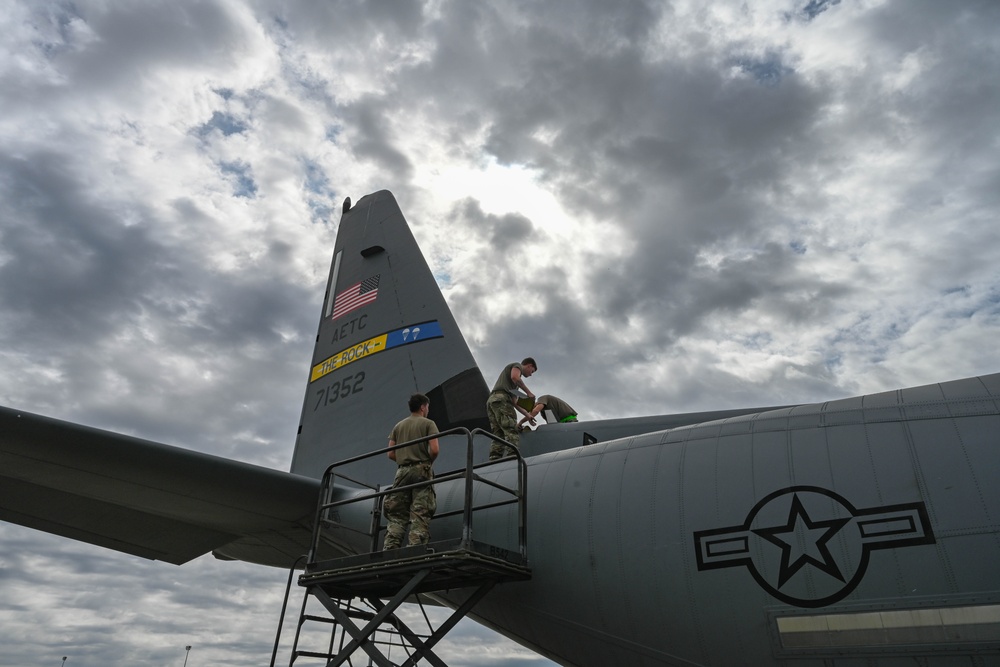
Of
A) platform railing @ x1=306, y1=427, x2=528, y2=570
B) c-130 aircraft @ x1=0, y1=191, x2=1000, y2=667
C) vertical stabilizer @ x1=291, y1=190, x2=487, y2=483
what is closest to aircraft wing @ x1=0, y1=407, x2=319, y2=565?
c-130 aircraft @ x1=0, y1=191, x2=1000, y2=667

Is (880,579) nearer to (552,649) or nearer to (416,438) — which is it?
(552,649)

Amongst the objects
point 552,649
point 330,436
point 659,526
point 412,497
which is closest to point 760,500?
point 659,526

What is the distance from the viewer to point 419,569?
246 inches

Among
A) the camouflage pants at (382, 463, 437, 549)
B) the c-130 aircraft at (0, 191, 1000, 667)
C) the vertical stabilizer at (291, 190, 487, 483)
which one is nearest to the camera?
the c-130 aircraft at (0, 191, 1000, 667)

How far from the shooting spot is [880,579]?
17.4 feet

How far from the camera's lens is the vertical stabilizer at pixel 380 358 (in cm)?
995

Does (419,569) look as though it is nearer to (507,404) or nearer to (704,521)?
(704,521)

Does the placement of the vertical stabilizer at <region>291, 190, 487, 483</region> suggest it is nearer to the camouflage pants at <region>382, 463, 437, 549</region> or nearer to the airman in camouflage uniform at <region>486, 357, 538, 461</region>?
the airman in camouflage uniform at <region>486, 357, 538, 461</region>

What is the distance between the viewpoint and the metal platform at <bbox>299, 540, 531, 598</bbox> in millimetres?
6117

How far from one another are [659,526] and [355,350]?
6.07 m

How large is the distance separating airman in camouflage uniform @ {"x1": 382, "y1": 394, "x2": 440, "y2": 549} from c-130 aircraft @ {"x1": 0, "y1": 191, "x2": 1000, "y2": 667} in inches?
33.4

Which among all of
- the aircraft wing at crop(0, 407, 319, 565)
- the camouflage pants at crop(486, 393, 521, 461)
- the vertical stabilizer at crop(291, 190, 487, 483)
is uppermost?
the vertical stabilizer at crop(291, 190, 487, 483)

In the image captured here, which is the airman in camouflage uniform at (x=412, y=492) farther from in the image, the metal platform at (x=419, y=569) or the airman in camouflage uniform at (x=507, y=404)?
the airman in camouflage uniform at (x=507, y=404)

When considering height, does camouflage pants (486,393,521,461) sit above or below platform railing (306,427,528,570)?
above
